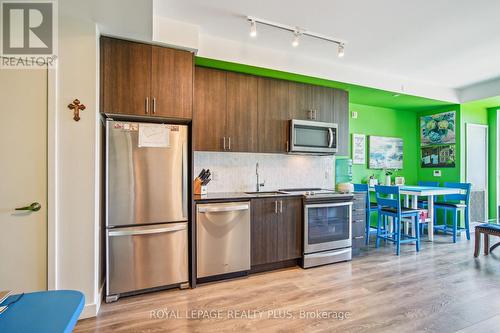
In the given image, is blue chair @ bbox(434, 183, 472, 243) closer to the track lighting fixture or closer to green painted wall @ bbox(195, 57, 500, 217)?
green painted wall @ bbox(195, 57, 500, 217)

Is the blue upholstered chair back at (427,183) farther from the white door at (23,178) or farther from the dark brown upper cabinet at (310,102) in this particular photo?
the white door at (23,178)

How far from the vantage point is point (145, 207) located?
248cm

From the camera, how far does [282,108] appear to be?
353cm

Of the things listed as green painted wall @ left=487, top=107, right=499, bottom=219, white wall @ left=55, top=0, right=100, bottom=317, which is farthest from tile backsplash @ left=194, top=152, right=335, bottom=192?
green painted wall @ left=487, top=107, right=499, bottom=219

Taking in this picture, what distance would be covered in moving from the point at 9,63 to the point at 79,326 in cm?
213

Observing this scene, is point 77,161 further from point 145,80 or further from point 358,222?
point 358,222

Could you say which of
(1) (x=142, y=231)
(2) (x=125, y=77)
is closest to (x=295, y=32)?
(2) (x=125, y=77)

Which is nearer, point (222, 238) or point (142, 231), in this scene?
point (142, 231)

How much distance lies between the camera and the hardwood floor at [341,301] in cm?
202

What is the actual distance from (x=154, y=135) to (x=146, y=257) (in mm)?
1209

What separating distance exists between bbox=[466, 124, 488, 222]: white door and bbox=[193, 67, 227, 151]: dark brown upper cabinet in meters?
5.08

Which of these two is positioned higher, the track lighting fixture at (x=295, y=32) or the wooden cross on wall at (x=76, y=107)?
the track lighting fixture at (x=295, y=32)

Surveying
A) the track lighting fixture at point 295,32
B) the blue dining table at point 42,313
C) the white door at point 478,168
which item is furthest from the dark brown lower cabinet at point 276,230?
the white door at point 478,168

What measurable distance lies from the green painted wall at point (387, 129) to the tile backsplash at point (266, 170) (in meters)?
1.07
